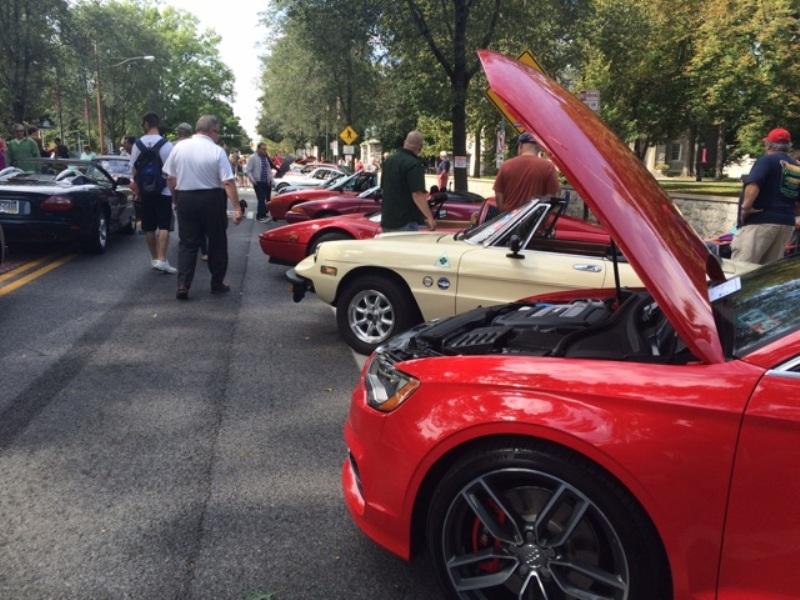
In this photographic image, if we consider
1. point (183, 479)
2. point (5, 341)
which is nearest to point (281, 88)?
point (5, 341)

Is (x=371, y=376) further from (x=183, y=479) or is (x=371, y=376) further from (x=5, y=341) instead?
(x=5, y=341)

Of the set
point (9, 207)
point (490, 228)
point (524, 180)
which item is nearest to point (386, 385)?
point (490, 228)

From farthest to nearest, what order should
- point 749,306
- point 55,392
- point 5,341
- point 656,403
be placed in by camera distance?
point 5,341 < point 55,392 < point 749,306 < point 656,403

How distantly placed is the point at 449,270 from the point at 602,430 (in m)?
3.21

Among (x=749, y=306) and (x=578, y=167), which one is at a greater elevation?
(x=578, y=167)

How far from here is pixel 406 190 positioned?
667cm

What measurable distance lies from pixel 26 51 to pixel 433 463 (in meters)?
25.7

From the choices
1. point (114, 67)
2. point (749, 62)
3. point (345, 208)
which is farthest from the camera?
point (114, 67)

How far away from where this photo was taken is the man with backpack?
8.09 metres

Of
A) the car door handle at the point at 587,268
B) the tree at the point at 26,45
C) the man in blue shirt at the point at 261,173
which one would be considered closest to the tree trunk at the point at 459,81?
the man in blue shirt at the point at 261,173

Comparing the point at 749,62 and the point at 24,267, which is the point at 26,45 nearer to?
the point at 24,267

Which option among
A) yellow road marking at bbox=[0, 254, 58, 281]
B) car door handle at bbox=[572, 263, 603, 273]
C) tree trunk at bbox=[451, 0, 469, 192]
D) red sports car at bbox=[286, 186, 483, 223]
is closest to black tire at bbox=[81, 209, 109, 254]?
yellow road marking at bbox=[0, 254, 58, 281]

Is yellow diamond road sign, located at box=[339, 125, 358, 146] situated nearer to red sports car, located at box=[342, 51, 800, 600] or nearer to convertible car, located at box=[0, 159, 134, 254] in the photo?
convertible car, located at box=[0, 159, 134, 254]

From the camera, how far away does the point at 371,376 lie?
265cm
